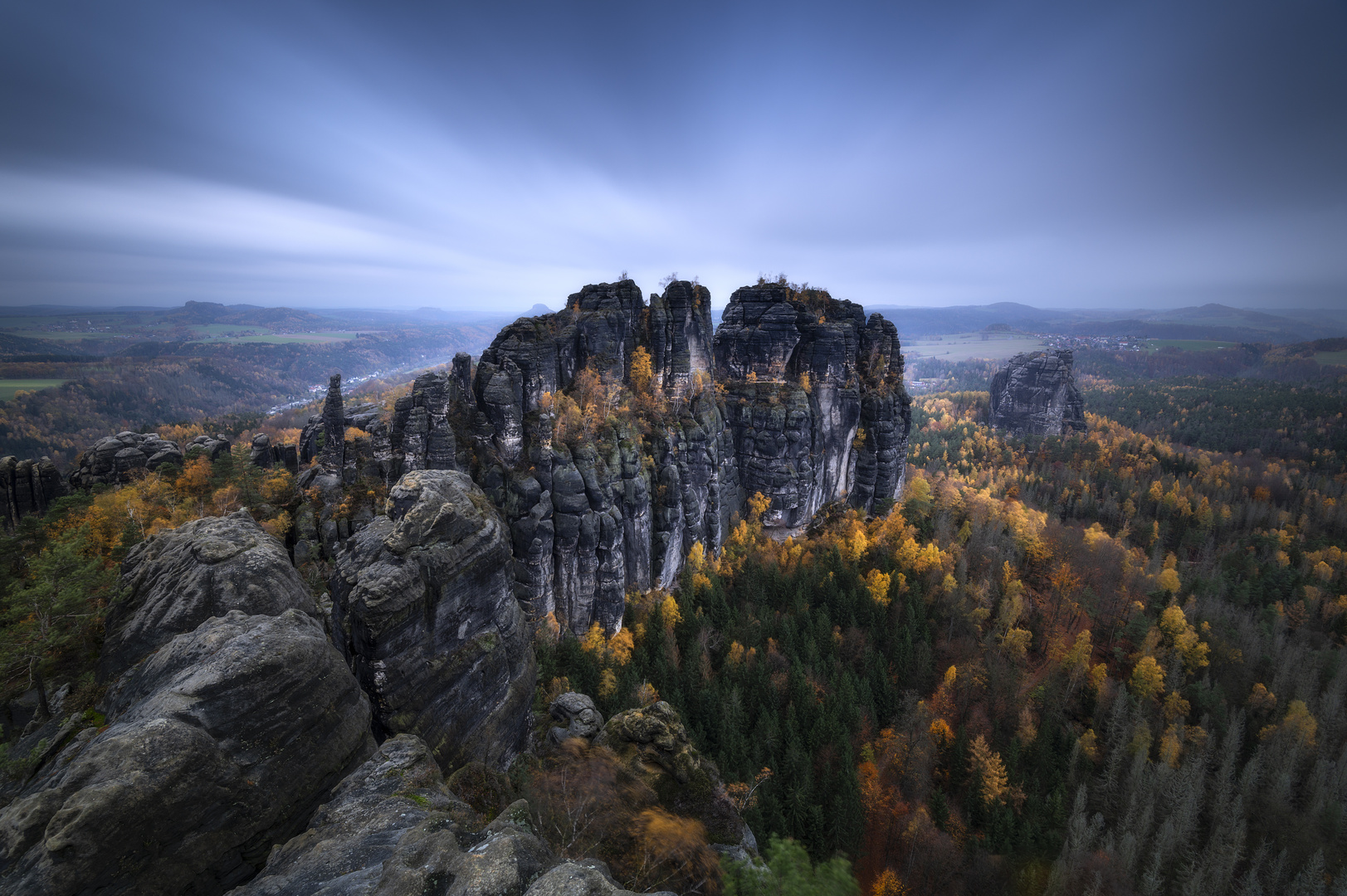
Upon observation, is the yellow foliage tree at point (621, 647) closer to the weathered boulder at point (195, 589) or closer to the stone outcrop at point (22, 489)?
the weathered boulder at point (195, 589)

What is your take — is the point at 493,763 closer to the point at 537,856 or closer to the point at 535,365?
the point at 537,856

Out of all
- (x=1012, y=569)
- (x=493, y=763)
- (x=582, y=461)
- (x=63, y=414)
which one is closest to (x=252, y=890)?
(x=493, y=763)

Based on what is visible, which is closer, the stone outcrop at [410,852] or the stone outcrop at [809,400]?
the stone outcrop at [410,852]

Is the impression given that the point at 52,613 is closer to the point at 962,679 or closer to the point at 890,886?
the point at 890,886

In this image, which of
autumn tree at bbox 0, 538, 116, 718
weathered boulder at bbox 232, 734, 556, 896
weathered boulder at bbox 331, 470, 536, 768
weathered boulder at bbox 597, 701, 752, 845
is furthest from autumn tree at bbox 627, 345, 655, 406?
weathered boulder at bbox 232, 734, 556, 896

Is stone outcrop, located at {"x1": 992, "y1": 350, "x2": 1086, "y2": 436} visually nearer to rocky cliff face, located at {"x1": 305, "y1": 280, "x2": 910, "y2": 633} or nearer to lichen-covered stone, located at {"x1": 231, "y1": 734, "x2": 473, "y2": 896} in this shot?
rocky cliff face, located at {"x1": 305, "y1": 280, "x2": 910, "y2": 633}

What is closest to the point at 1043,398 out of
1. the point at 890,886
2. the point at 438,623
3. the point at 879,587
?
the point at 879,587

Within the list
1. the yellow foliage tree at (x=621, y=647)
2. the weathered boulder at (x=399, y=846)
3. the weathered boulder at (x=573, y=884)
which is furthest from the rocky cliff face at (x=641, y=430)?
the weathered boulder at (x=573, y=884)
